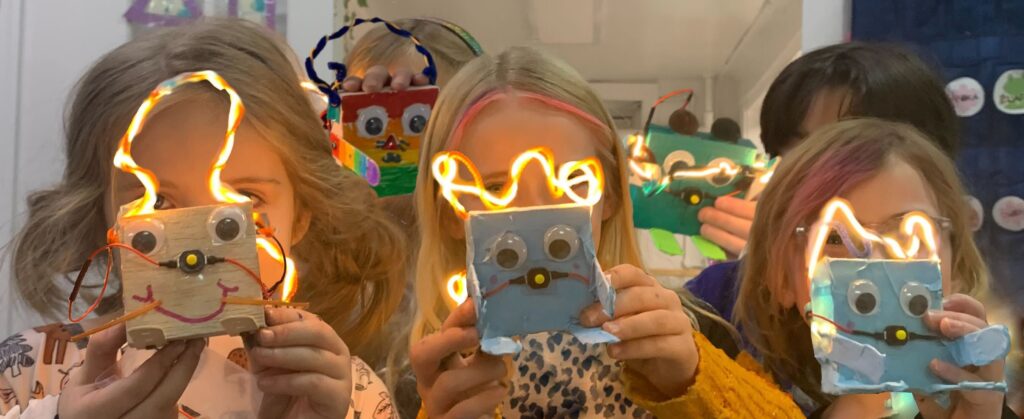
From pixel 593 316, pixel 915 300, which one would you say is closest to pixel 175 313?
pixel 593 316

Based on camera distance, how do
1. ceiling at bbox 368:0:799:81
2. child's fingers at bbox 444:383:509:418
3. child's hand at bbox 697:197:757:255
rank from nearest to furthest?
child's fingers at bbox 444:383:509:418, child's hand at bbox 697:197:757:255, ceiling at bbox 368:0:799:81

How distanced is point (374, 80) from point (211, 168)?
0.46 meters

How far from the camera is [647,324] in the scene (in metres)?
0.83

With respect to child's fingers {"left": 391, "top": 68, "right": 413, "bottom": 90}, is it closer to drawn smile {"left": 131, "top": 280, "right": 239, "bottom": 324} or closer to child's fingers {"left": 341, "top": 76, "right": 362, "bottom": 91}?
child's fingers {"left": 341, "top": 76, "right": 362, "bottom": 91}

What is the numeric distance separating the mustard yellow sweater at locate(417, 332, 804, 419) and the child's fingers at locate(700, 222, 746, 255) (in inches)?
10.3

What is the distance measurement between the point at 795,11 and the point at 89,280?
4.16 feet

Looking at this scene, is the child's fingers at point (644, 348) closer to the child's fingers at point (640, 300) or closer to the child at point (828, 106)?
the child's fingers at point (640, 300)

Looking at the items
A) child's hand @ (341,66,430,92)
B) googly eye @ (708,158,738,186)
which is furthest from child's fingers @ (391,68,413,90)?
googly eye @ (708,158,738,186)

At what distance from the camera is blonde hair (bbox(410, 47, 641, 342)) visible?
1.03 meters

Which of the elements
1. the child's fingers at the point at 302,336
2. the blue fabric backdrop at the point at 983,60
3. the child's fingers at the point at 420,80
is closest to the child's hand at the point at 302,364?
the child's fingers at the point at 302,336

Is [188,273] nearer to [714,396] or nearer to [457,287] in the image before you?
[457,287]

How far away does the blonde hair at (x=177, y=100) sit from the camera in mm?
1002

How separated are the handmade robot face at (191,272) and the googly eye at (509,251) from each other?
21 cm

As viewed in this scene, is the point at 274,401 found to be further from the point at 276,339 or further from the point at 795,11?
the point at 795,11
